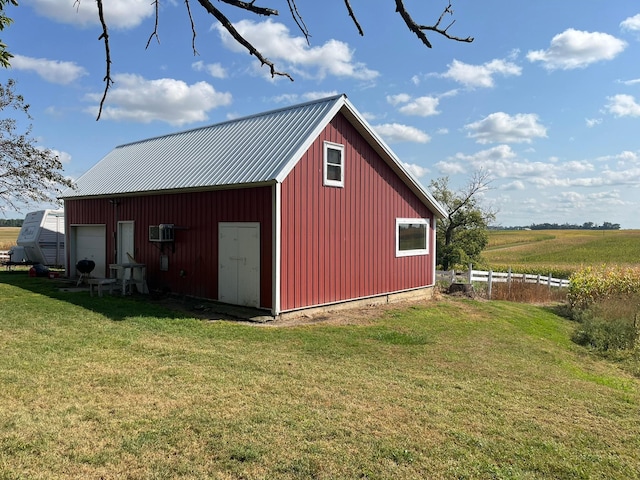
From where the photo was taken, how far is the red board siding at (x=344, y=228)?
1070cm

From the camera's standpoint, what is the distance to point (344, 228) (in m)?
12.2

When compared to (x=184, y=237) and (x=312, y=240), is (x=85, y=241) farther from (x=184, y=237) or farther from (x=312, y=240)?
(x=312, y=240)

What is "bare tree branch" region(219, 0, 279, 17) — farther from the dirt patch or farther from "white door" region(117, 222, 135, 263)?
"white door" region(117, 222, 135, 263)

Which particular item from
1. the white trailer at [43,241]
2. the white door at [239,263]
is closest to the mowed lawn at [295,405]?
the white door at [239,263]

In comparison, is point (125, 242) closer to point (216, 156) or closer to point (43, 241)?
point (216, 156)

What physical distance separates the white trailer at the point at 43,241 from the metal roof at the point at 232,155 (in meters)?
5.40

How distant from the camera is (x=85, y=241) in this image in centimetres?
1681

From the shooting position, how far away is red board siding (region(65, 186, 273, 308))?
34.6 feet

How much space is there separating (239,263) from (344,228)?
2899 mm

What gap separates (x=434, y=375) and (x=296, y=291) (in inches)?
184

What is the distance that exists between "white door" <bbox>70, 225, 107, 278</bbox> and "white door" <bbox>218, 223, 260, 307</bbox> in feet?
21.2

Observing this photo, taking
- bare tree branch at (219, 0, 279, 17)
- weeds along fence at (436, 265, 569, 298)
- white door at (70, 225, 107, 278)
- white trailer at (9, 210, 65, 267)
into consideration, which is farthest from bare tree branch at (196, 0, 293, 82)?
white trailer at (9, 210, 65, 267)

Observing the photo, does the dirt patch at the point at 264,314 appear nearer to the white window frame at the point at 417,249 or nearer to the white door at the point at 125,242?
the white window frame at the point at 417,249

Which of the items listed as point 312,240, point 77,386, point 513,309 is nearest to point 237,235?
point 312,240
